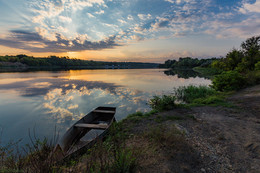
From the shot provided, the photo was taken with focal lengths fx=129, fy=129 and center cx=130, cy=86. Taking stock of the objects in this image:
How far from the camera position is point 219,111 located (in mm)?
8578

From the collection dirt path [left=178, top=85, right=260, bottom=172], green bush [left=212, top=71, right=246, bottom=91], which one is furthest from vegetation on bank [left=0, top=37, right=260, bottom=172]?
green bush [left=212, top=71, right=246, bottom=91]

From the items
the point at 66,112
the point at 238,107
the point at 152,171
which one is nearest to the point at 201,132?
the point at 152,171

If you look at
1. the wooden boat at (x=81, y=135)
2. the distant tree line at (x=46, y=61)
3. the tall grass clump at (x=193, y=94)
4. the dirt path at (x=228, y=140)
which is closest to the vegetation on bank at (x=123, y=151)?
the tall grass clump at (x=193, y=94)

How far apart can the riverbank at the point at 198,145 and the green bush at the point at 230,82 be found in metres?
8.53

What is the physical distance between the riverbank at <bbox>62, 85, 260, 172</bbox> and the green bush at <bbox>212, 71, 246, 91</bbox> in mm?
8530

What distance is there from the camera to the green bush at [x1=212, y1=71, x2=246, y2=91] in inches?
580

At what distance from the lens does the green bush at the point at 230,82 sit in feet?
48.3

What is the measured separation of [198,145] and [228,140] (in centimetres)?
129

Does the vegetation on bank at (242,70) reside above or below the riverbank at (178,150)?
above

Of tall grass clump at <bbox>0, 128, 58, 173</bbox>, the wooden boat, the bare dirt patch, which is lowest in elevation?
the wooden boat

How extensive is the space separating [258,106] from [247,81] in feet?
28.6

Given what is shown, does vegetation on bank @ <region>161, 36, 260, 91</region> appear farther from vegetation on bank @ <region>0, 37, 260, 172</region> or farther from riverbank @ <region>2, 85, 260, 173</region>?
riverbank @ <region>2, 85, 260, 173</region>

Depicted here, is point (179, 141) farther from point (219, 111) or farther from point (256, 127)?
point (219, 111)

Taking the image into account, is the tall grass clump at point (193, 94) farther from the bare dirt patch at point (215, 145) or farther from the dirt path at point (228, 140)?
the bare dirt patch at point (215, 145)
